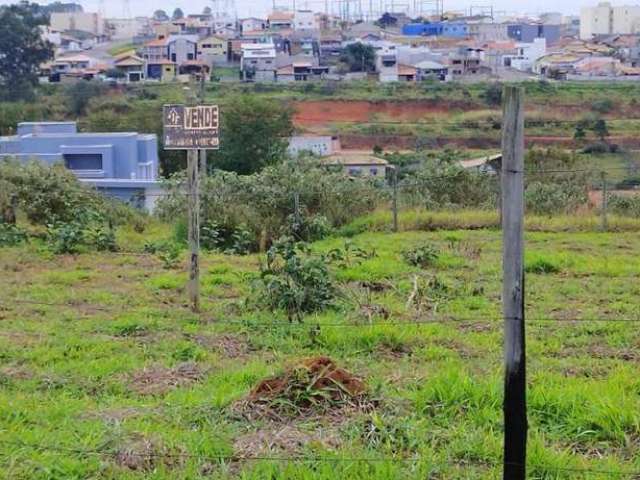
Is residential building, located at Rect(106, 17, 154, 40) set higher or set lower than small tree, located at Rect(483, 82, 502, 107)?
higher

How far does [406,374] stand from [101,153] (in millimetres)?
25262

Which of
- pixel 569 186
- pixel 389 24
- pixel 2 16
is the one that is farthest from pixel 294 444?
pixel 389 24

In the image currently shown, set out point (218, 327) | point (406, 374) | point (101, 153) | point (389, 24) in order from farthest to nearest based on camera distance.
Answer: point (389, 24) → point (101, 153) → point (218, 327) → point (406, 374)

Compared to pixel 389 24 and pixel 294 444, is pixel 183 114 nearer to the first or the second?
pixel 294 444

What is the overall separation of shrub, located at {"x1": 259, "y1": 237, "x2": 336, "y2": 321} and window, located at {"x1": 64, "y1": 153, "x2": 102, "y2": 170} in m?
23.2

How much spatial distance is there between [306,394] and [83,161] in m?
26.7

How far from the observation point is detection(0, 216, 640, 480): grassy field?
4.45 meters

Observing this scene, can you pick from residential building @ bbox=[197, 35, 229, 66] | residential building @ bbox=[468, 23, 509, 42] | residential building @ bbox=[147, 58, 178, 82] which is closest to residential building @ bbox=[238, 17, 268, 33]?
residential building @ bbox=[468, 23, 509, 42]

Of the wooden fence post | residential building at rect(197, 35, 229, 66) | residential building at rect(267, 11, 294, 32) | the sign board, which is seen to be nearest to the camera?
the sign board

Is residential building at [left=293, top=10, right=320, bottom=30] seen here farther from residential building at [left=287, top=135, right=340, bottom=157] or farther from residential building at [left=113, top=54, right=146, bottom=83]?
residential building at [left=287, top=135, right=340, bottom=157]

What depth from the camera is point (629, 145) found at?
37375mm

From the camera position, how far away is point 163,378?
19.5ft

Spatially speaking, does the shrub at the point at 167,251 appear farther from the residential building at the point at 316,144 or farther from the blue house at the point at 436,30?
the blue house at the point at 436,30

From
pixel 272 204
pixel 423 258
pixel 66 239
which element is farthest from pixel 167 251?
pixel 423 258
